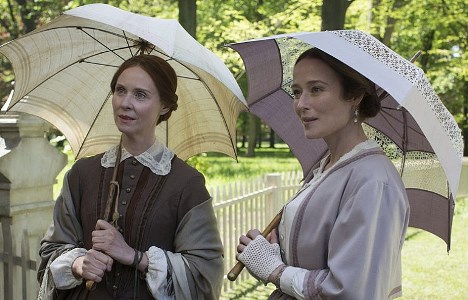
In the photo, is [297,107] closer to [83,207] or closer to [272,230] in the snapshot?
[272,230]

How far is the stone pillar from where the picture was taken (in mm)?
4258

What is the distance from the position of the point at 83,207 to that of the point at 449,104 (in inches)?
954

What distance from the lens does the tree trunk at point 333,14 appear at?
6312 millimetres

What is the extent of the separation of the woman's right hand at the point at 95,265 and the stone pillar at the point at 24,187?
73.1 inches

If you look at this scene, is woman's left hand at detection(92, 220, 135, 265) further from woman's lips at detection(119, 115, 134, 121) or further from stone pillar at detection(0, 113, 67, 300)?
stone pillar at detection(0, 113, 67, 300)

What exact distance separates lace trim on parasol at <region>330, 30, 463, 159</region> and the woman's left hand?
108 cm

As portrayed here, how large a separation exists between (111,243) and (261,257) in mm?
565

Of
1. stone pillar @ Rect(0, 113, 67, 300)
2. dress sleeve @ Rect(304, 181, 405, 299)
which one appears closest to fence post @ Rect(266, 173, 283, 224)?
stone pillar @ Rect(0, 113, 67, 300)

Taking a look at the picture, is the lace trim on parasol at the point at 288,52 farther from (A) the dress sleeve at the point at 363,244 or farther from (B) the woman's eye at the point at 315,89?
(A) the dress sleeve at the point at 363,244

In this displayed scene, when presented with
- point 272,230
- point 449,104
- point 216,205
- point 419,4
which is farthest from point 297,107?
→ point 449,104

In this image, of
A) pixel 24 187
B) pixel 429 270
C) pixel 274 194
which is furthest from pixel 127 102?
pixel 429 270

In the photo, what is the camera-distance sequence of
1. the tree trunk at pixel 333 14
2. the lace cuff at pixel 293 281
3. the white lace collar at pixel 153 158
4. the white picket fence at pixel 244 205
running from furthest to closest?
1. the white picket fence at pixel 244 205
2. the tree trunk at pixel 333 14
3. the white lace collar at pixel 153 158
4. the lace cuff at pixel 293 281

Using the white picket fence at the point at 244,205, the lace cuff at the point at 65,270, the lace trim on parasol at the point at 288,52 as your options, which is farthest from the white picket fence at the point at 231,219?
the lace trim on parasol at the point at 288,52

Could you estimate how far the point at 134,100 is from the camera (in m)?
2.60
